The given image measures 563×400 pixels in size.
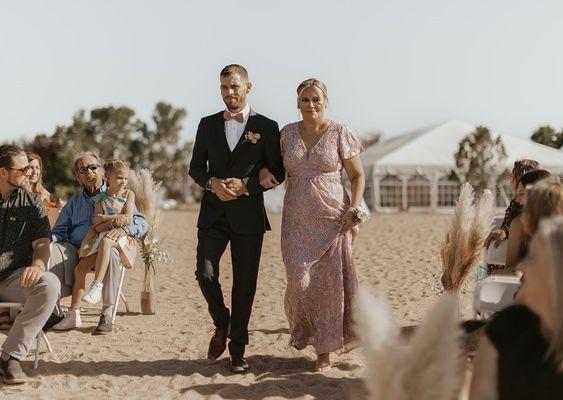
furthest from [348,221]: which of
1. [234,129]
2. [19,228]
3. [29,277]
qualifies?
[19,228]

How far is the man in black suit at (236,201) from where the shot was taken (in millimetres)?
5711

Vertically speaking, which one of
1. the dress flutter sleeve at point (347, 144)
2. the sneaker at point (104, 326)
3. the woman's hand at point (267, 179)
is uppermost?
the dress flutter sleeve at point (347, 144)

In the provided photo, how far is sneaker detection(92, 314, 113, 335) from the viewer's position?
23.9 feet

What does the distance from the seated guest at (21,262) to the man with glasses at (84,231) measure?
4.96 ft

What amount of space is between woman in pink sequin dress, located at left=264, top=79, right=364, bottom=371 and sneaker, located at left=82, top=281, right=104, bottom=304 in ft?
6.74

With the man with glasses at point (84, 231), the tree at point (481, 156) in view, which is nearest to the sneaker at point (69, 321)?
the man with glasses at point (84, 231)

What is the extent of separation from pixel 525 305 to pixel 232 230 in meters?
3.39

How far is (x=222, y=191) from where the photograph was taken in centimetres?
560

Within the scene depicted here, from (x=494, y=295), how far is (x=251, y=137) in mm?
2112

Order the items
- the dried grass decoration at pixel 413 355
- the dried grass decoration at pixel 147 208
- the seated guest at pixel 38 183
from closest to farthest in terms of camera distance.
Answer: the dried grass decoration at pixel 413 355 < the seated guest at pixel 38 183 < the dried grass decoration at pixel 147 208

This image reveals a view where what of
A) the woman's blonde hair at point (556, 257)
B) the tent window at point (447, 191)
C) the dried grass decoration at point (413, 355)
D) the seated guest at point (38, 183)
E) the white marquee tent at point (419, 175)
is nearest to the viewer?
the dried grass decoration at point (413, 355)

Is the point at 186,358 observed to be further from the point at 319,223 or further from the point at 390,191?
the point at 390,191

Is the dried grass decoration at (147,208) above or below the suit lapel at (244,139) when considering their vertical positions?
below

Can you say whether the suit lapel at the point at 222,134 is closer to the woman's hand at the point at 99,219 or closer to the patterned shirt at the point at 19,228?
the patterned shirt at the point at 19,228
